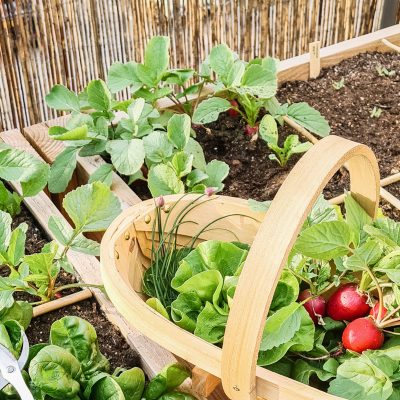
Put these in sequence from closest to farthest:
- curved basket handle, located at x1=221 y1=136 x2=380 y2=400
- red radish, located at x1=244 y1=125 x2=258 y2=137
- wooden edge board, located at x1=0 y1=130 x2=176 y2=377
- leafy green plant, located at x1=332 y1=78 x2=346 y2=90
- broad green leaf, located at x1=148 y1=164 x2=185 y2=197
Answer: curved basket handle, located at x1=221 y1=136 x2=380 y2=400, wooden edge board, located at x1=0 y1=130 x2=176 y2=377, broad green leaf, located at x1=148 y1=164 x2=185 y2=197, red radish, located at x1=244 y1=125 x2=258 y2=137, leafy green plant, located at x1=332 y1=78 x2=346 y2=90

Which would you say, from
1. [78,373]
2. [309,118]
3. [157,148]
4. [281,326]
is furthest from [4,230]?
[309,118]

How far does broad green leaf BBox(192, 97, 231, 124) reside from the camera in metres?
1.66

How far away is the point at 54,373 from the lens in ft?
3.45

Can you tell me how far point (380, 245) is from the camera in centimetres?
111

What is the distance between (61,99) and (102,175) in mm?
235

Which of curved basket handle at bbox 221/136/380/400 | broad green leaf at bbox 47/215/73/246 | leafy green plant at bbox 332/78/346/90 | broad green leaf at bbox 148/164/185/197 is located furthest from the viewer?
A: leafy green plant at bbox 332/78/346/90

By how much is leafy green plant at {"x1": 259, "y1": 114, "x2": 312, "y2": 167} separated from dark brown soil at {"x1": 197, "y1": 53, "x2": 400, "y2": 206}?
0.10ft

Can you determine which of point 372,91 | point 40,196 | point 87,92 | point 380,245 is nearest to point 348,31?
point 372,91

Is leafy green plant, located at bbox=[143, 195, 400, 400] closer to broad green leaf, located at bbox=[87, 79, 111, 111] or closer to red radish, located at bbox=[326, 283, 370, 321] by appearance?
red radish, located at bbox=[326, 283, 370, 321]

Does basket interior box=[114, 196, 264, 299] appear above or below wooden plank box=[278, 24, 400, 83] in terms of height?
above

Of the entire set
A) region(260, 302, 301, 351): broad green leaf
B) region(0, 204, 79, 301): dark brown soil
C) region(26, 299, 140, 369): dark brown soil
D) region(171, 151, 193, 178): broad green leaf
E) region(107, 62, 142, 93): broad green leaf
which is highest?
region(107, 62, 142, 93): broad green leaf

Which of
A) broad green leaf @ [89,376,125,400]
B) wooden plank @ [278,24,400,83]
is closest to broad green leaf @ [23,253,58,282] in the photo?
broad green leaf @ [89,376,125,400]

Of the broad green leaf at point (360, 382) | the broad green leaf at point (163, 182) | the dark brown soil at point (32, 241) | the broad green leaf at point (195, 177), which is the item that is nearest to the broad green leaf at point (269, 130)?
the broad green leaf at point (195, 177)

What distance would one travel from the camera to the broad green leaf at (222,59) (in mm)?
1706
